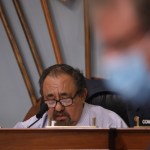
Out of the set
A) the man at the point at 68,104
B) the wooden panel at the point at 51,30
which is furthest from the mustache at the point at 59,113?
the wooden panel at the point at 51,30

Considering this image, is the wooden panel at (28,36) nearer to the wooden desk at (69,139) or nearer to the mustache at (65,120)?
the mustache at (65,120)

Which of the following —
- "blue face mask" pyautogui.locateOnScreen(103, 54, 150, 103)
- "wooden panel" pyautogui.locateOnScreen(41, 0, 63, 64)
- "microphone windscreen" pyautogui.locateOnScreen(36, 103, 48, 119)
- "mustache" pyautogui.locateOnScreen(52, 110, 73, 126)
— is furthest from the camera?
"wooden panel" pyautogui.locateOnScreen(41, 0, 63, 64)

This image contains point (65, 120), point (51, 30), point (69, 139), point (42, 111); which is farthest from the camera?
point (51, 30)

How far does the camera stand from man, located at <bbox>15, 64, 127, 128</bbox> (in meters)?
1.56

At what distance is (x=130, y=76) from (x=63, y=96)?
282 mm

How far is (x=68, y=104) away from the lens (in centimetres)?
158

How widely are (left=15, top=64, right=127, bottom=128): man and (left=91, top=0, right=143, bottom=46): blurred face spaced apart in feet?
1.38

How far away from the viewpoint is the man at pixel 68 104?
1.56 metres

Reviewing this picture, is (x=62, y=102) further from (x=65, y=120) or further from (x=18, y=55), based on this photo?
(x=18, y=55)

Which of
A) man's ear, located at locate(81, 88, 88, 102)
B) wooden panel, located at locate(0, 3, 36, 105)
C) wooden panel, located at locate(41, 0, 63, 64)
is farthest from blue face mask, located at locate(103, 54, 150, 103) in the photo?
wooden panel, located at locate(0, 3, 36, 105)

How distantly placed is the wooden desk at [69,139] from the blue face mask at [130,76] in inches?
8.8

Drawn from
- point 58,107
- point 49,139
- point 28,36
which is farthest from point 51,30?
point 49,139

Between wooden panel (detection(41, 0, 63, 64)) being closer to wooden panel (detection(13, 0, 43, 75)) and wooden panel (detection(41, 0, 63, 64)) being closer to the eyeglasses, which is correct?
wooden panel (detection(13, 0, 43, 75))

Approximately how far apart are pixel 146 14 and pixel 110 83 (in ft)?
2.90
